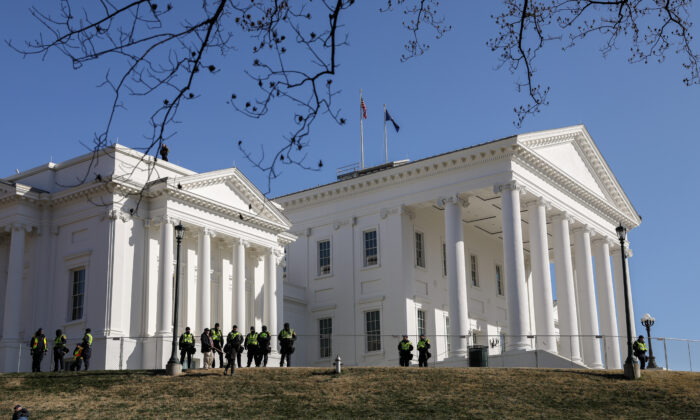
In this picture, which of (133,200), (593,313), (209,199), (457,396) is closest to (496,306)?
(593,313)

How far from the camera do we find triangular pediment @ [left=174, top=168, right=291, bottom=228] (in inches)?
1660

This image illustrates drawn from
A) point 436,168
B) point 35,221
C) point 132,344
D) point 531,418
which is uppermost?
point 436,168

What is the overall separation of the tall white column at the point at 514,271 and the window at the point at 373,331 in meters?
7.41

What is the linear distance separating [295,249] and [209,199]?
11.3m

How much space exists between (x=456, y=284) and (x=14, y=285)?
20405 mm

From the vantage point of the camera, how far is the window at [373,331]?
4743 cm

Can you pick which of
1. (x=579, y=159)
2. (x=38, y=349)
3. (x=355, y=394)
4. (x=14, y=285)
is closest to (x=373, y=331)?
(x=579, y=159)

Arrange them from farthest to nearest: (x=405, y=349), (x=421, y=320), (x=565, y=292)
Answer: (x=421, y=320), (x=565, y=292), (x=405, y=349)

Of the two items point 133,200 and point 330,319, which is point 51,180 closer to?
point 133,200

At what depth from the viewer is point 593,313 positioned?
161 ft

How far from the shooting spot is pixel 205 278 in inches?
1646

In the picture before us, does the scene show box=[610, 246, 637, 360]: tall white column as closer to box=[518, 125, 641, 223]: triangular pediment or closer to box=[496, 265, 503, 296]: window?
box=[518, 125, 641, 223]: triangular pediment

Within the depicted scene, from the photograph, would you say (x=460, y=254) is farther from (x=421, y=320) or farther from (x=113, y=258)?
(x=113, y=258)

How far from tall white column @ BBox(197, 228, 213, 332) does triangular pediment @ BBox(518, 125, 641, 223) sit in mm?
15838
